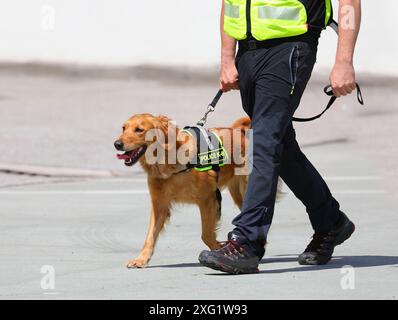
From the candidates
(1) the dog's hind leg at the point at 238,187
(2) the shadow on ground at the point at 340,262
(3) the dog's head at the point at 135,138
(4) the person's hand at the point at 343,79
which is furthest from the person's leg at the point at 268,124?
(1) the dog's hind leg at the point at 238,187

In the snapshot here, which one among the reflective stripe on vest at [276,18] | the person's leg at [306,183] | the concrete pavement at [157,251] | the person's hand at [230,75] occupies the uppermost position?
the reflective stripe on vest at [276,18]

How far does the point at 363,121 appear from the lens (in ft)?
65.4

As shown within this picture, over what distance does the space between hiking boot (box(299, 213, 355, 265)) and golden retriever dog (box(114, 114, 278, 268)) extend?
0.77 meters

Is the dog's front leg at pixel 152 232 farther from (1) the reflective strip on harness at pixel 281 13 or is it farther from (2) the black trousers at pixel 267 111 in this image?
(1) the reflective strip on harness at pixel 281 13

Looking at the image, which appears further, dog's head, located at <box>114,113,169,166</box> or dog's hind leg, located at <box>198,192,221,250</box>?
dog's hind leg, located at <box>198,192,221,250</box>

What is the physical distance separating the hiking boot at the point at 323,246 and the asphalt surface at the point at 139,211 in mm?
92

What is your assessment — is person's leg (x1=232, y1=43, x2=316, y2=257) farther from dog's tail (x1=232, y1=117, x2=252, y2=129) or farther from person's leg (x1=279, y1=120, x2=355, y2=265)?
dog's tail (x1=232, y1=117, x2=252, y2=129)

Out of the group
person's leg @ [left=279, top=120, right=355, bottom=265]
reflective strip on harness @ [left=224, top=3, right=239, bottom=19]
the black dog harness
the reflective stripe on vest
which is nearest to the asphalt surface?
person's leg @ [left=279, top=120, right=355, bottom=265]

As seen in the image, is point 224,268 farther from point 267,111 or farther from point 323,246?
point 267,111

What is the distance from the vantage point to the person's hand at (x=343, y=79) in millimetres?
7510

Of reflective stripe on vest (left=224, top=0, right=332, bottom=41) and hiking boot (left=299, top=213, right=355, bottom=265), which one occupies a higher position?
reflective stripe on vest (left=224, top=0, right=332, bottom=41)

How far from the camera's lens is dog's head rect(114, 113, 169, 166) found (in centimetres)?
834
